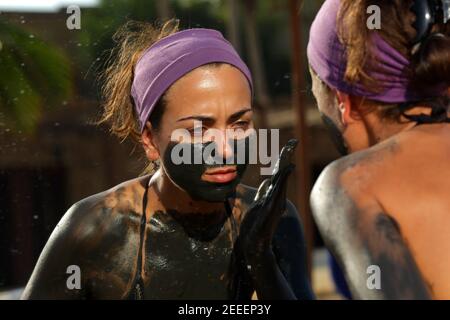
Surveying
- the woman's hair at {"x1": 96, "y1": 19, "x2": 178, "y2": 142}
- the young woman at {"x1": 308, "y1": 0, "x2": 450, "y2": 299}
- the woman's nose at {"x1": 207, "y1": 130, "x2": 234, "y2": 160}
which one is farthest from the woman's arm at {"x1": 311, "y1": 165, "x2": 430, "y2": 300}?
the woman's hair at {"x1": 96, "y1": 19, "x2": 178, "y2": 142}

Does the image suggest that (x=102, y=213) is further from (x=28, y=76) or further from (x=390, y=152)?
(x=28, y=76)

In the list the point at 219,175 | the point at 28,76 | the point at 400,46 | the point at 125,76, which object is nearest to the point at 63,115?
the point at 28,76

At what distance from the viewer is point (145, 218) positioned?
2.69m

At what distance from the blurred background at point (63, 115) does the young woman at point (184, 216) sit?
1.32 feet

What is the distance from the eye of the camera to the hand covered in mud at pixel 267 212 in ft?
8.02

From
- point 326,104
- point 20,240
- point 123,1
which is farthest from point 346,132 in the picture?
point 20,240

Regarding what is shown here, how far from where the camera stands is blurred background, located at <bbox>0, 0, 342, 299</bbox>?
4.30 metres

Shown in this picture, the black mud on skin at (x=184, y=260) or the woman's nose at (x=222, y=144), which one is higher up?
the woman's nose at (x=222, y=144)

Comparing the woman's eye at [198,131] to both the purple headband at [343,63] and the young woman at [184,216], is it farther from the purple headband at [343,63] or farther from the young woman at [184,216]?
the purple headband at [343,63]

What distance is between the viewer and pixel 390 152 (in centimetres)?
212

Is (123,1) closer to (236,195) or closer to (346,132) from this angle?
(236,195)

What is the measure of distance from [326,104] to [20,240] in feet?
11.7

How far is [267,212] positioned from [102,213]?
493 mm

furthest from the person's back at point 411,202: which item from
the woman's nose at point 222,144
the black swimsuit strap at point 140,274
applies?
the black swimsuit strap at point 140,274
